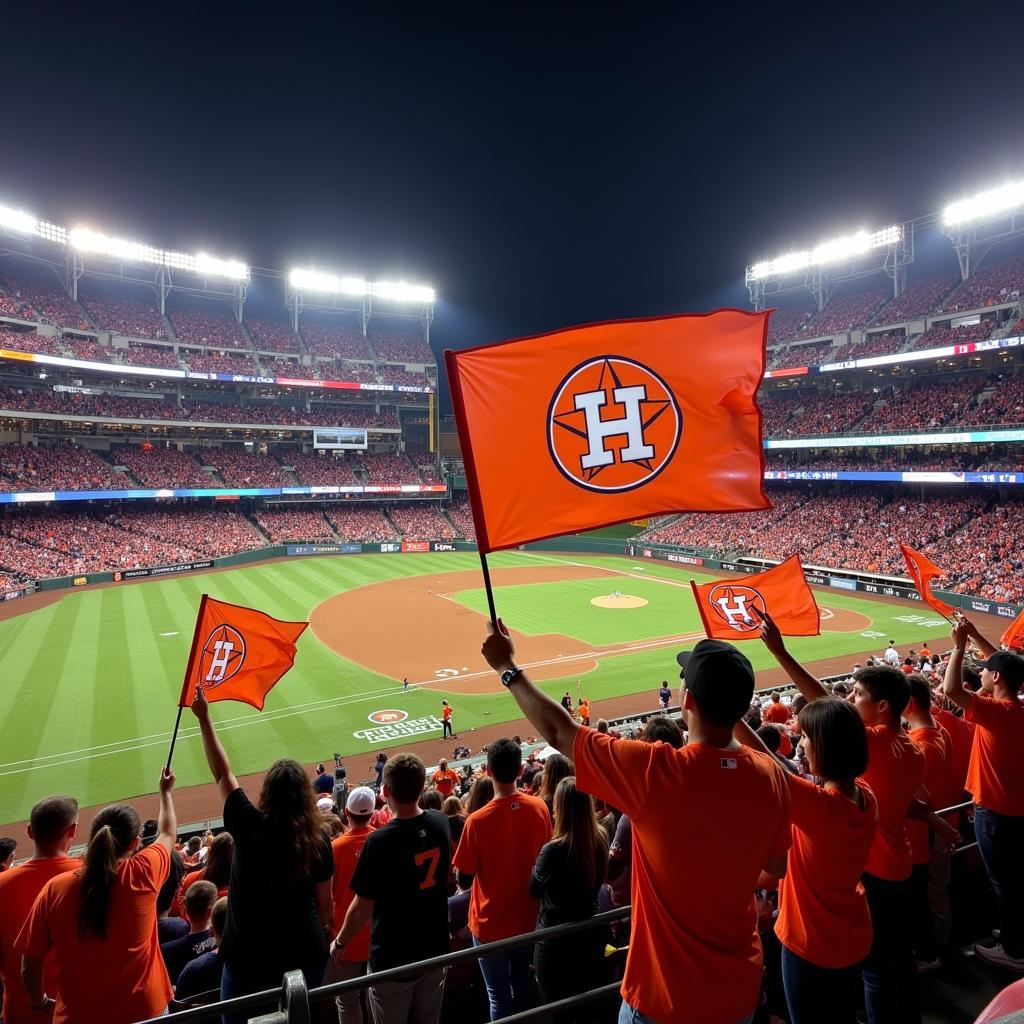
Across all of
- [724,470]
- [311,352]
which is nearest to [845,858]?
[724,470]

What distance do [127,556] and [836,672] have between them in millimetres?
46678

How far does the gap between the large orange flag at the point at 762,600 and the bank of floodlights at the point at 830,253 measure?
64.0 metres

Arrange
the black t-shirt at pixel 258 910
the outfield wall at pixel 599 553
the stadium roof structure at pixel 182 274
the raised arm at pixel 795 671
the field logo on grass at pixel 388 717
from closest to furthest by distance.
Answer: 1. the black t-shirt at pixel 258 910
2. the raised arm at pixel 795 671
3. the field logo on grass at pixel 388 717
4. the outfield wall at pixel 599 553
5. the stadium roof structure at pixel 182 274

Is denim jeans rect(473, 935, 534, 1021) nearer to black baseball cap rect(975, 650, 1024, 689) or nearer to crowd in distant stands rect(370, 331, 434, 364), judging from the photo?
black baseball cap rect(975, 650, 1024, 689)

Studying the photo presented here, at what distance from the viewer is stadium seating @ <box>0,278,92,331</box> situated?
185 ft

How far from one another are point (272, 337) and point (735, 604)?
7460 centimetres

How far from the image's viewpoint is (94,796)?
637 inches

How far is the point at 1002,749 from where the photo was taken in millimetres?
5070

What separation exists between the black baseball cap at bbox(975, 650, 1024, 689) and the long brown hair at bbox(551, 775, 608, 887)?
12.1 ft

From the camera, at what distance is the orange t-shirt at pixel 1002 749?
5.04 m

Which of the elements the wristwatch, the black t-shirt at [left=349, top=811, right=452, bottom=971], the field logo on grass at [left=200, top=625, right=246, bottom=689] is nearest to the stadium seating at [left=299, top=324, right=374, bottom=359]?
the field logo on grass at [left=200, top=625, right=246, bottom=689]

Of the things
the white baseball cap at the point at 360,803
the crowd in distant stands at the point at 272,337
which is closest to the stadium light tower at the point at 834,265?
the crowd in distant stands at the point at 272,337

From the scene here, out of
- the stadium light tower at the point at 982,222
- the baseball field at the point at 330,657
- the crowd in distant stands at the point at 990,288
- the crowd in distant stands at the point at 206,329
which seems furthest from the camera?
the crowd in distant stands at the point at 206,329

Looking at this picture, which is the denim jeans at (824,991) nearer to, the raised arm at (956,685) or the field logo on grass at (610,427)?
the raised arm at (956,685)
